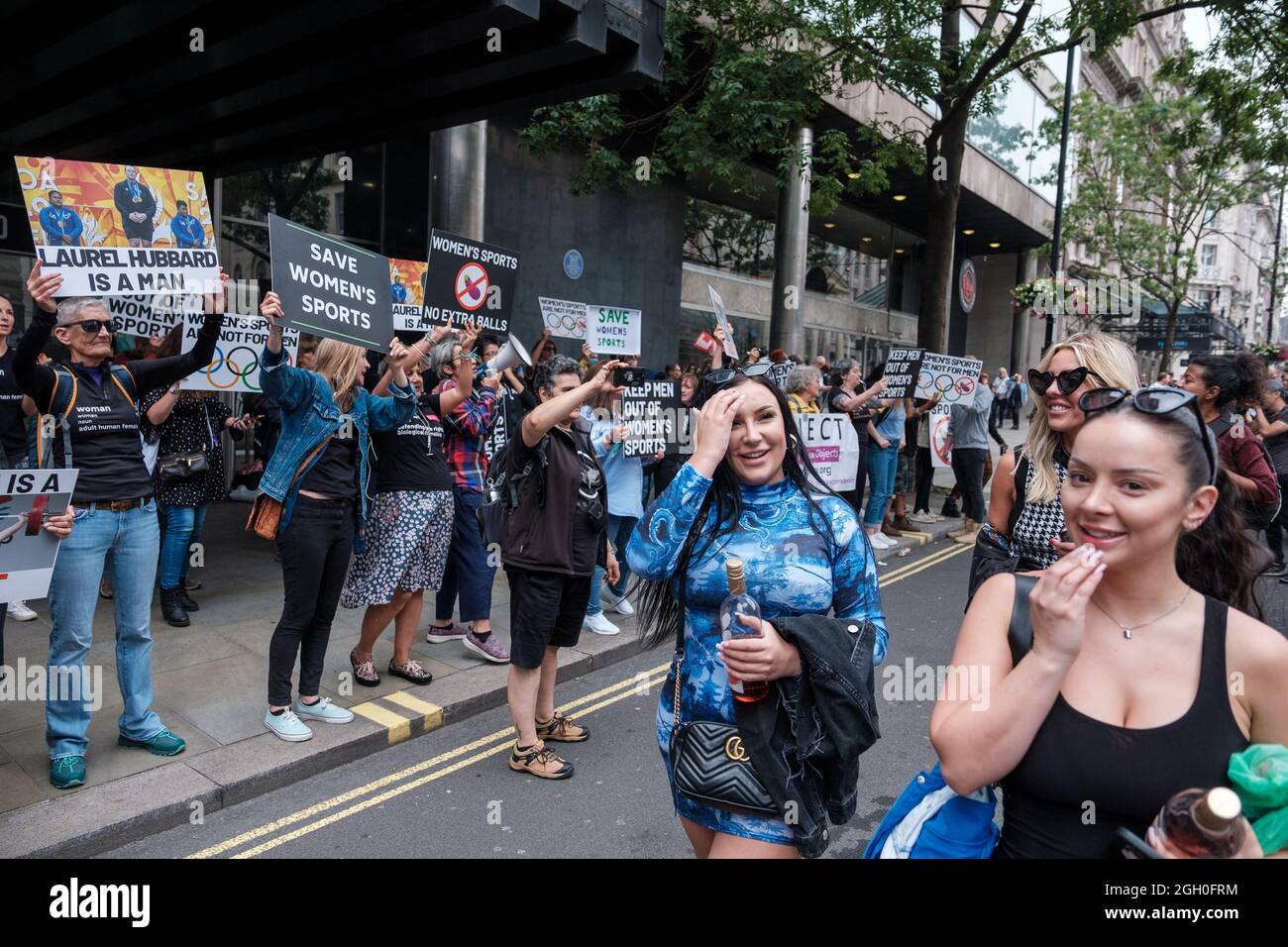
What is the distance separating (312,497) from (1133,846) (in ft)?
12.7

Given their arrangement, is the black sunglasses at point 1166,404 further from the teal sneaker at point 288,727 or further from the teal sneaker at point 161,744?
the teal sneaker at point 161,744

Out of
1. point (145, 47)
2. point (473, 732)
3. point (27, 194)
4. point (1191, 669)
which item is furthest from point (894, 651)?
point (145, 47)

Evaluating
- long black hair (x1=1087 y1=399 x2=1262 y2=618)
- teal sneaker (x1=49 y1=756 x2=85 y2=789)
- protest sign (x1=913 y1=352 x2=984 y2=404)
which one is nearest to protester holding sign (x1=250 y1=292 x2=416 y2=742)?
teal sneaker (x1=49 y1=756 x2=85 y2=789)

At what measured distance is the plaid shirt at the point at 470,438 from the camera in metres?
5.80

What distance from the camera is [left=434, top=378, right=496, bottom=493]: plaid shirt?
580 cm

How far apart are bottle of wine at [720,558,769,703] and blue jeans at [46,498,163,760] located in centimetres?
317

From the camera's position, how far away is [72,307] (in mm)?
3885

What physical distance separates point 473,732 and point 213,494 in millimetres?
3300

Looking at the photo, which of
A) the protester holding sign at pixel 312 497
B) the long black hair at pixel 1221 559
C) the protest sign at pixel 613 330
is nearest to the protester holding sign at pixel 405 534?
the protester holding sign at pixel 312 497

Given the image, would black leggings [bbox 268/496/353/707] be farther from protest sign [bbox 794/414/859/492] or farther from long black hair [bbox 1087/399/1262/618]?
protest sign [bbox 794/414/859/492]

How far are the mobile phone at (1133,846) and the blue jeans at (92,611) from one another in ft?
13.3

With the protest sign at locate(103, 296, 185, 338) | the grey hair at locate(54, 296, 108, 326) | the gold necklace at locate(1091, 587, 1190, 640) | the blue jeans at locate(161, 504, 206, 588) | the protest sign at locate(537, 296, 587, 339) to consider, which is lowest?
the blue jeans at locate(161, 504, 206, 588)

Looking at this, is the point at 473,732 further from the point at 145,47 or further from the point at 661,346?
the point at 661,346

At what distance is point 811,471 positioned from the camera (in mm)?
2543
